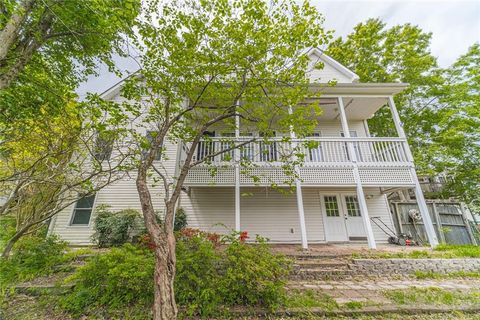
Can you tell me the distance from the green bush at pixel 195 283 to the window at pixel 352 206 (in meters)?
6.10

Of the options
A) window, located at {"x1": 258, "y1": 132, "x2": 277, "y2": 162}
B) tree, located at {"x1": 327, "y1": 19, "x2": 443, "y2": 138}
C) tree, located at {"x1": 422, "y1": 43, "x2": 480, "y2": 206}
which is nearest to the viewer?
window, located at {"x1": 258, "y1": 132, "x2": 277, "y2": 162}

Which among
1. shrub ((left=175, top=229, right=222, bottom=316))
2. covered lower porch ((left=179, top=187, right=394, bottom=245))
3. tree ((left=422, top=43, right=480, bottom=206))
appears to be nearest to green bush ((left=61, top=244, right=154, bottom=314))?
shrub ((left=175, top=229, right=222, bottom=316))

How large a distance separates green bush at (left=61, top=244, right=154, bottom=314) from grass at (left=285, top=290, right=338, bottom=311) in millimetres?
2727

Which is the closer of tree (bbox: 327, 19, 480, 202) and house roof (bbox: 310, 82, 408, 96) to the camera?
house roof (bbox: 310, 82, 408, 96)

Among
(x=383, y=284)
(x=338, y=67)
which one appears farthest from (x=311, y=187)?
(x=338, y=67)

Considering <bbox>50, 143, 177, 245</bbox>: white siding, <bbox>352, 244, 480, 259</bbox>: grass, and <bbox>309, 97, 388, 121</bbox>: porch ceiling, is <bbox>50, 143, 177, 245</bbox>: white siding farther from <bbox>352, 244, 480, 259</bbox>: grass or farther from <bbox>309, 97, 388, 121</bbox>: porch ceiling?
<bbox>309, 97, 388, 121</bbox>: porch ceiling

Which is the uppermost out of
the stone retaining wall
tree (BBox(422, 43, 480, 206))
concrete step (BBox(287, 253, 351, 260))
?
tree (BBox(422, 43, 480, 206))

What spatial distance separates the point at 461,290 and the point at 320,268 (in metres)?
2.92

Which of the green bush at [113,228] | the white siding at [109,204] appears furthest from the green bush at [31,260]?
the white siding at [109,204]

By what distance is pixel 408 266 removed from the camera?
5207 millimetres

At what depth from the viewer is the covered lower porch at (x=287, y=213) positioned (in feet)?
26.5

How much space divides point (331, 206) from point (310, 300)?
222 inches

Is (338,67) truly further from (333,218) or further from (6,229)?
(6,229)

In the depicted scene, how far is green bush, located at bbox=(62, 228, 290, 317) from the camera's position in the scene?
3.46 metres
